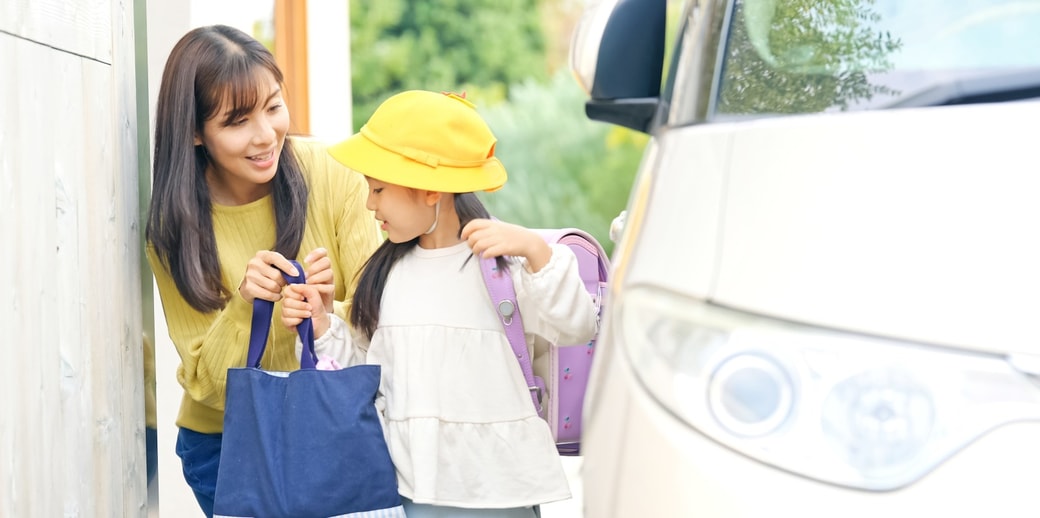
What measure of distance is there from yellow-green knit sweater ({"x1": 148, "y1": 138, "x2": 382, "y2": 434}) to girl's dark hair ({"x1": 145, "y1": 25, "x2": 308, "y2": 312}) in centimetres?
5

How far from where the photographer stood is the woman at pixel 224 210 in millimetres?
3184

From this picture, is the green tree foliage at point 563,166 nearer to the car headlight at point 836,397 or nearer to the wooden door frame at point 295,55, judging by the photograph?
the wooden door frame at point 295,55

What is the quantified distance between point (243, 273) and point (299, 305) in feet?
1.47

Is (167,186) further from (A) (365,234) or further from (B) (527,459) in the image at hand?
(B) (527,459)

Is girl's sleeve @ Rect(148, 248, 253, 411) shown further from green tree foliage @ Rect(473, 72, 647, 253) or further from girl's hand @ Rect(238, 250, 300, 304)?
green tree foliage @ Rect(473, 72, 647, 253)

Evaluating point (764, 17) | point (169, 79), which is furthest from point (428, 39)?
point (764, 17)

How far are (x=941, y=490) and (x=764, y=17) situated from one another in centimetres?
107

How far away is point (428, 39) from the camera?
56.9 feet

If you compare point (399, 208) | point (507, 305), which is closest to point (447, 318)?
point (507, 305)

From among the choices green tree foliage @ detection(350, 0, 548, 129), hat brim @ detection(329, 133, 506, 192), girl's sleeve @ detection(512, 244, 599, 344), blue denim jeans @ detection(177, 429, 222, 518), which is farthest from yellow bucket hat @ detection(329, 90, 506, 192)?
green tree foliage @ detection(350, 0, 548, 129)

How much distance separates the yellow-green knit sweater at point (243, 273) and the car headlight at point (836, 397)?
1619 mm

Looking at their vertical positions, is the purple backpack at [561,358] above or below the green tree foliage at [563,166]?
below

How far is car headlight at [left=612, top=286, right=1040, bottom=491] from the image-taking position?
153 cm

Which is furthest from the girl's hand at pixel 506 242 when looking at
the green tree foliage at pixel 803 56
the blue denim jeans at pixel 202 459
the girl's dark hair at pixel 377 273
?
the blue denim jeans at pixel 202 459
